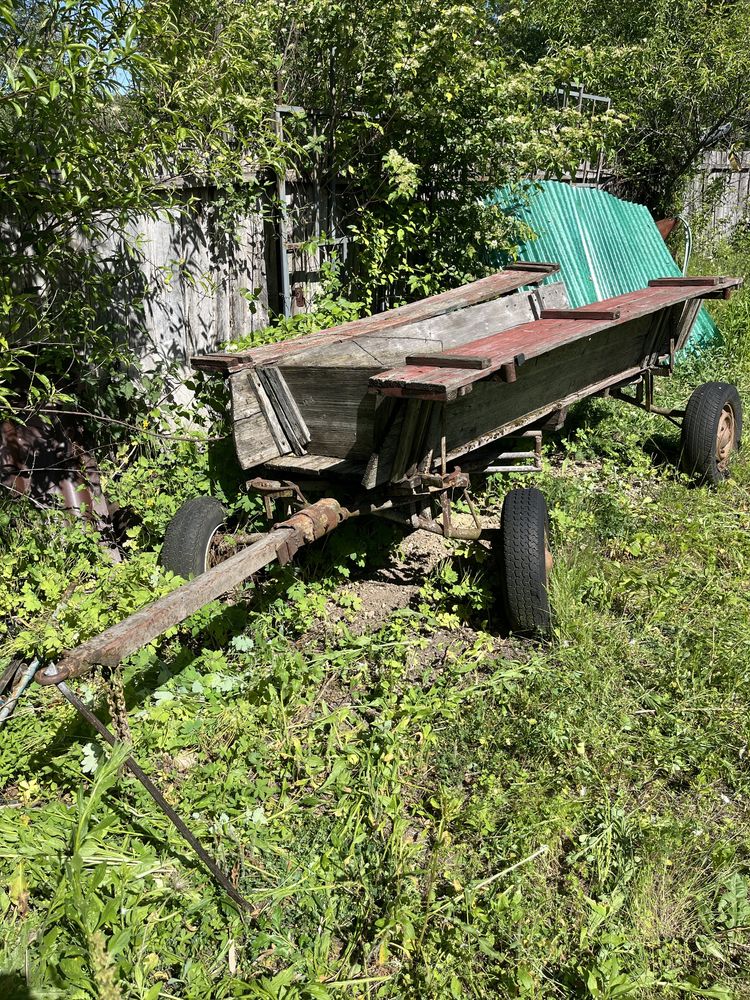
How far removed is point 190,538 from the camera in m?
3.62

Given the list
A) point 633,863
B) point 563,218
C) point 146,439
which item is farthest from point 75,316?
point 563,218

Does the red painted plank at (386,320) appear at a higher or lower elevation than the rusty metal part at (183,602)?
higher

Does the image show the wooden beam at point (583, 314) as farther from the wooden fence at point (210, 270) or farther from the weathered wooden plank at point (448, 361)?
the wooden fence at point (210, 270)

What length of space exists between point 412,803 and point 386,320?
2.83m

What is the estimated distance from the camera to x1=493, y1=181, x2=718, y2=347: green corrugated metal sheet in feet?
23.6

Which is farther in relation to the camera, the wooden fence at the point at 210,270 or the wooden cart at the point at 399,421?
the wooden fence at the point at 210,270

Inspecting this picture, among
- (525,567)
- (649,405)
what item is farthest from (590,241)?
(525,567)

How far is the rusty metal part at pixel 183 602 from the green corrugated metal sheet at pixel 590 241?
4568 millimetres

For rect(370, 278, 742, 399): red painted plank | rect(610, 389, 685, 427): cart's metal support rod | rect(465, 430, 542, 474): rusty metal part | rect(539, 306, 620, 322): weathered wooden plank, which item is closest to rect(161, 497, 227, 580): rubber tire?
rect(370, 278, 742, 399): red painted plank

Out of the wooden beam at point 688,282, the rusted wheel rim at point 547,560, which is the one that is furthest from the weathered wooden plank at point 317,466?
the wooden beam at point 688,282

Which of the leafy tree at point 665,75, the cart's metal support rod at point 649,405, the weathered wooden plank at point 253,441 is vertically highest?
the leafy tree at point 665,75

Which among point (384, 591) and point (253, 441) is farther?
point (384, 591)

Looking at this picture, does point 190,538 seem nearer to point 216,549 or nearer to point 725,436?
point 216,549

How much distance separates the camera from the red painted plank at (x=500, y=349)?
2830 mm
